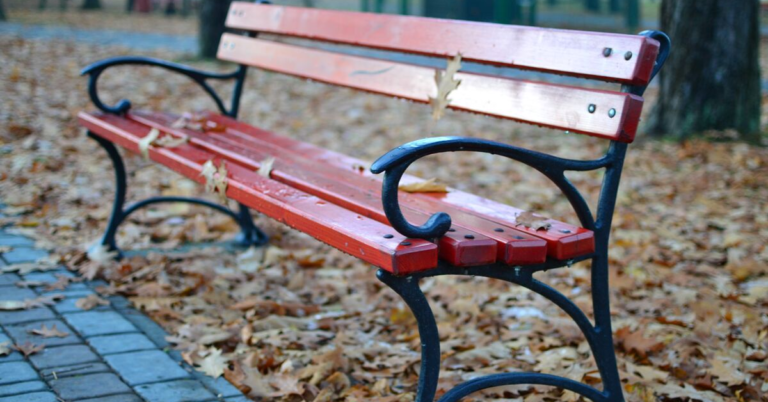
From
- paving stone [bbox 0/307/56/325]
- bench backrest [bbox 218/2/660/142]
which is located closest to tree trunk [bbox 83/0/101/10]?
bench backrest [bbox 218/2/660/142]

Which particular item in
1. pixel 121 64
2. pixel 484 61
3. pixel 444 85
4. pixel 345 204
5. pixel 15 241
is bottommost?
pixel 15 241

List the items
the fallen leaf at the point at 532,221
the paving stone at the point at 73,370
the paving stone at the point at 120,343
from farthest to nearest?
the paving stone at the point at 120,343
the paving stone at the point at 73,370
the fallen leaf at the point at 532,221

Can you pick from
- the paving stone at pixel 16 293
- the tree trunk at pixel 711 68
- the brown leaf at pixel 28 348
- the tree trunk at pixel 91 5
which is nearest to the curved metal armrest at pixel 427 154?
the brown leaf at pixel 28 348

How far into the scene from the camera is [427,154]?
1805 millimetres

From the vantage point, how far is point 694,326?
2.99 m

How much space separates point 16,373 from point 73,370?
0.52ft

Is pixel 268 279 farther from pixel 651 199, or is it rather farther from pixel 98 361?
pixel 651 199

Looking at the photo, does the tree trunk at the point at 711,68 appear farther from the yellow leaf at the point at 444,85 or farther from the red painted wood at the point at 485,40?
the yellow leaf at the point at 444,85

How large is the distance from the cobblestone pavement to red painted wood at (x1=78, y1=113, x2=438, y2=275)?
0.57 metres

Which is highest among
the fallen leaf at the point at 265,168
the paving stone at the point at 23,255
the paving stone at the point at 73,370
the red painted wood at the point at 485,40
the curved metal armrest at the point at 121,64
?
the red painted wood at the point at 485,40

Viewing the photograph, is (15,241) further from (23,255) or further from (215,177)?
(215,177)

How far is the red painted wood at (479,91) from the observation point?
2178mm

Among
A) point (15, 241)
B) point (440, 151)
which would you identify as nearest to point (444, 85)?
point (440, 151)

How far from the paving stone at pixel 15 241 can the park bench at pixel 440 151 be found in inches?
24.5
